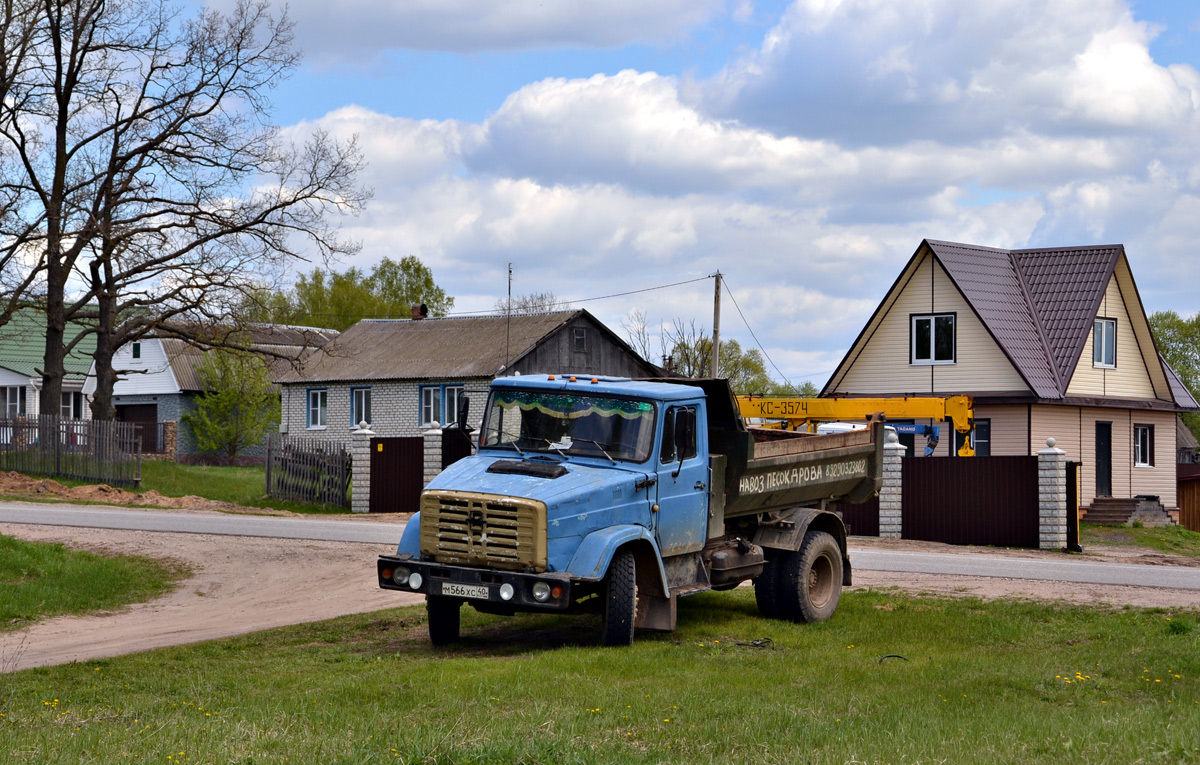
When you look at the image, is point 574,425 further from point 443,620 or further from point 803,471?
point 803,471

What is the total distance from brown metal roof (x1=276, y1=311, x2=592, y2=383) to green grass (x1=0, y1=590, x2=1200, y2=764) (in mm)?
32743

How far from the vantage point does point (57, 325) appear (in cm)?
3778

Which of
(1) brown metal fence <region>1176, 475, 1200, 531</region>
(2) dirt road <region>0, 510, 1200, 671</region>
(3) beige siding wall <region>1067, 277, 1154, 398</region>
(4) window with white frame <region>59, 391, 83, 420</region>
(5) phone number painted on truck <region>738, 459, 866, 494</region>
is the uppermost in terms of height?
(3) beige siding wall <region>1067, 277, 1154, 398</region>

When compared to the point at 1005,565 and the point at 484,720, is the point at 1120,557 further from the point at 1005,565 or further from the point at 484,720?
the point at 484,720

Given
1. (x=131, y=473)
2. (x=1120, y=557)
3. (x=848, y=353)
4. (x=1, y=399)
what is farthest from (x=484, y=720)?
(x=1, y=399)

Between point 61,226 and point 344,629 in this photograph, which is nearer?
point 344,629

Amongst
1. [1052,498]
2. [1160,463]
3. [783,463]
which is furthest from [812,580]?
[1160,463]

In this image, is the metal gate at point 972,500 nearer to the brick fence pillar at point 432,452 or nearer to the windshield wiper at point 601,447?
the brick fence pillar at point 432,452

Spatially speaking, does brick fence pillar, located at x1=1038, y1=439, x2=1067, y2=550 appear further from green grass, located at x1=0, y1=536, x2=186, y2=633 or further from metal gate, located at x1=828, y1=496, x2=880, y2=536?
green grass, located at x1=0, y1=536, x2=186, y2=633

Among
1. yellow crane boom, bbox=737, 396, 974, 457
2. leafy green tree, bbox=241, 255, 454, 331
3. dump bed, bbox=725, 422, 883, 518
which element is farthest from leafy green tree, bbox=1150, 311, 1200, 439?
dump bed, bbox=725, 422, 883, 518

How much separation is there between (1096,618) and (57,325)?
109 feet

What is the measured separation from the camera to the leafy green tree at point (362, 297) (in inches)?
3418

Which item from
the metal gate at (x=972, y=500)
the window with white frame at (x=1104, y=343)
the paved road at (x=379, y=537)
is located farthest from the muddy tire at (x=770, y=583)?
the window with white frame at (x=1104, y=343)

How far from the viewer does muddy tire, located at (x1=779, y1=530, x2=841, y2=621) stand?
12.6 meters
